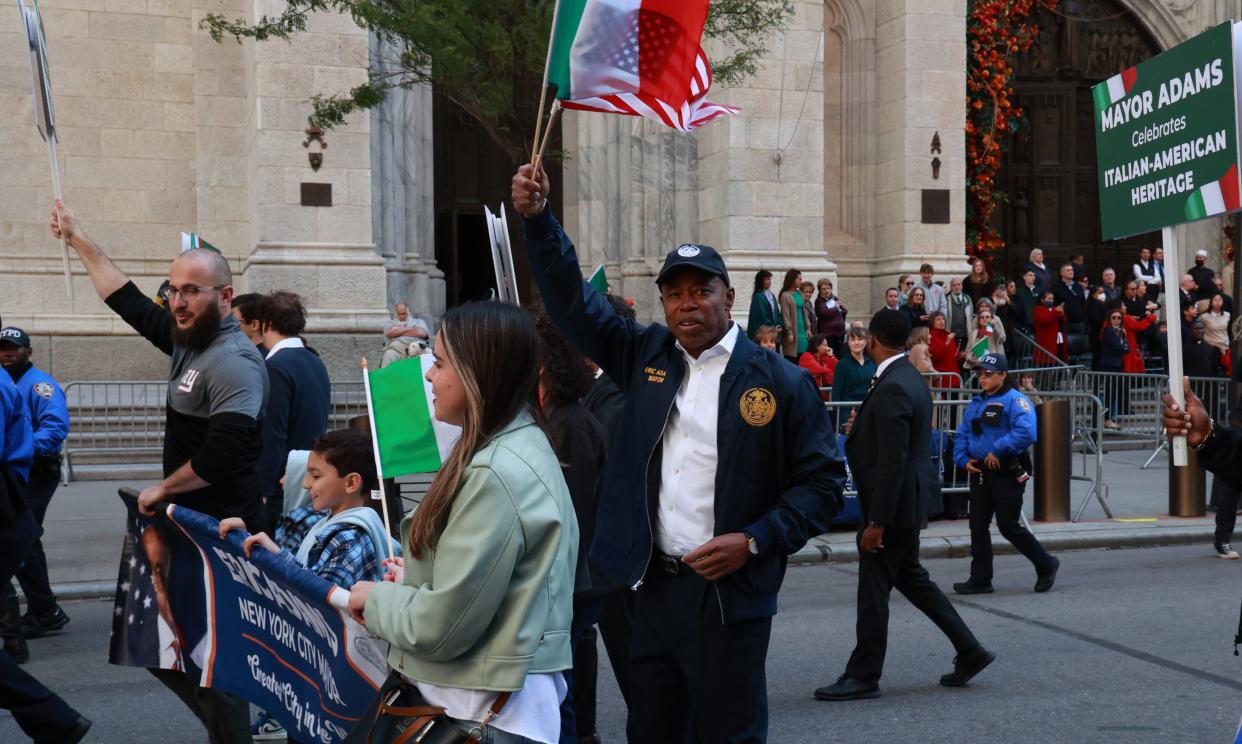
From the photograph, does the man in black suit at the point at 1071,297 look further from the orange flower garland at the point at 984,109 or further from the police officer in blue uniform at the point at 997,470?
the police officer in blue uniform at the point at 997,470

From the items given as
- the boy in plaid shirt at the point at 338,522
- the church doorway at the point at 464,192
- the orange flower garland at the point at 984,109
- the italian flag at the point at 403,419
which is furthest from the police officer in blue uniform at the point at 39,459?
the orange flower garland at the point at 984,109

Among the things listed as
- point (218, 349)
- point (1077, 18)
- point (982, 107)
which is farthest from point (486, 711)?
point (1077, 18)

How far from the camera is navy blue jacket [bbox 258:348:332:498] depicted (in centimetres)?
705

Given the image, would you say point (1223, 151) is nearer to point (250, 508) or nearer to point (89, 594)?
point (250, 508)

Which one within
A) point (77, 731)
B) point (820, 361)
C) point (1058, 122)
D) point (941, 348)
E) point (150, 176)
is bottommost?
point (77, 731)

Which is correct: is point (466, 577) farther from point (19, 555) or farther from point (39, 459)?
point (39, 459)

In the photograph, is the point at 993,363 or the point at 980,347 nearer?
the point at 993,363

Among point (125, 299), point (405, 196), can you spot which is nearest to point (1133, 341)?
point (405, 196)

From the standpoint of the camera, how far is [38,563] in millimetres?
7906

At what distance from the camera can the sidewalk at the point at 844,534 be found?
9.80 m

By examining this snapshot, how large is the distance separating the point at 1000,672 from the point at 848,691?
3.60 feet

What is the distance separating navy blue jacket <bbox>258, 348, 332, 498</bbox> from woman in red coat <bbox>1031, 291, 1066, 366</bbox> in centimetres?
1407

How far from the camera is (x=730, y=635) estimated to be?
13.4 feet

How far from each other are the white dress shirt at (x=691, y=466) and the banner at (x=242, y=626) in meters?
1.04
